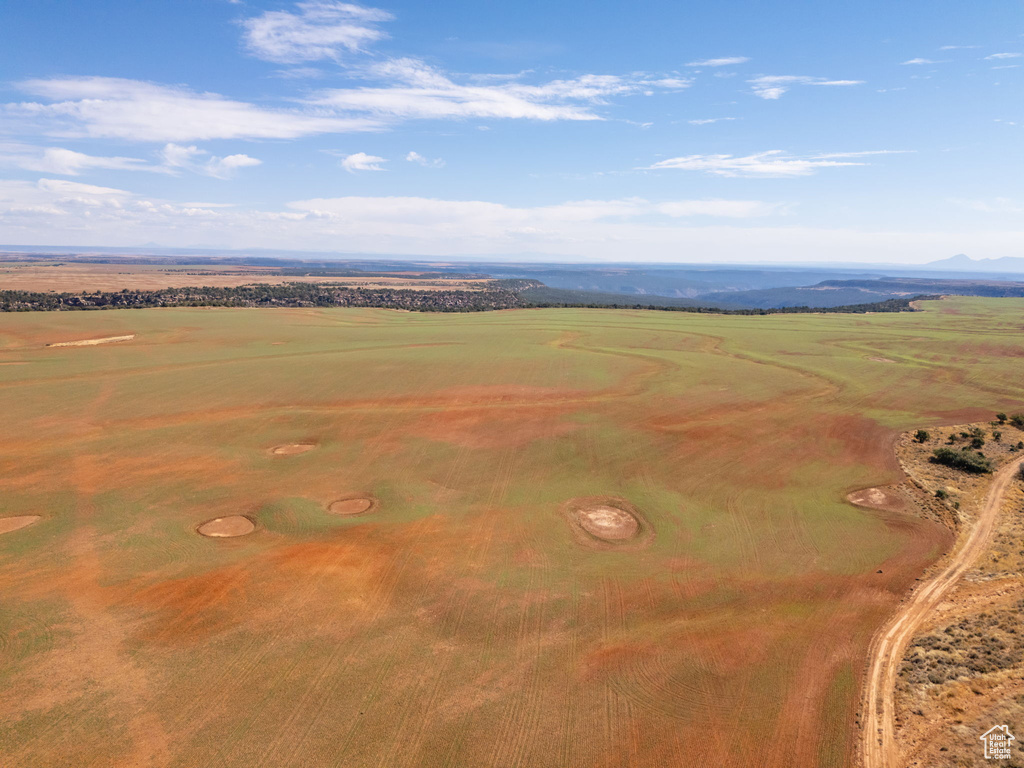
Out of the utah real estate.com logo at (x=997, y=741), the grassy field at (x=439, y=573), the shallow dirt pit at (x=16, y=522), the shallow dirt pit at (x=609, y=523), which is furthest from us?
the shallow dirt pit at (x=609, y=523)

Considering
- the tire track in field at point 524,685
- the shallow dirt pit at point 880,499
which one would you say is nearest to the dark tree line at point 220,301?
the shallow dirt pit at point 880,499

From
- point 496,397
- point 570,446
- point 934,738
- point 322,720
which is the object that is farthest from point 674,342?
point 322,720

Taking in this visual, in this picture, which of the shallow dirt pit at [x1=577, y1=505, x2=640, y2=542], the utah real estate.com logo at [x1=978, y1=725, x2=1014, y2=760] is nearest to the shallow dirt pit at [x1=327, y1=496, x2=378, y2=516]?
the shallow dirt pit at [x1=577, y1=505, x2=640, y2=542]

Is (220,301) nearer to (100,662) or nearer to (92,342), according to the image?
(92,342)

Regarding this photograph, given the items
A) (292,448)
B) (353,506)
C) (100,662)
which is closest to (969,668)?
(353,506)

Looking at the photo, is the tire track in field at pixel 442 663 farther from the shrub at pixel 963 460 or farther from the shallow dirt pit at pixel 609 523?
the shrub at pixel 963 460
